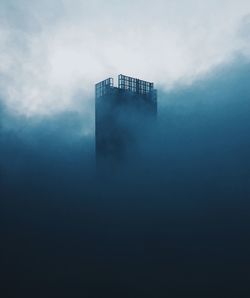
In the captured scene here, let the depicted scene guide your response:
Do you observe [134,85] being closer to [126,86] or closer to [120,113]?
[126,86]

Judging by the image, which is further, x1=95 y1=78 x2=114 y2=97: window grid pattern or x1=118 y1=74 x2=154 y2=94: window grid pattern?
x1=118 y1=74 x2=154 y2=94: window grid pattern

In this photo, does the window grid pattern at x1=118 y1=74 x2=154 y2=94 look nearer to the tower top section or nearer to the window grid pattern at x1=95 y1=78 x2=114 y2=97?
the tower top section

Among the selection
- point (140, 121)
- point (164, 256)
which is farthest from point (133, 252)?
point (140, 121)

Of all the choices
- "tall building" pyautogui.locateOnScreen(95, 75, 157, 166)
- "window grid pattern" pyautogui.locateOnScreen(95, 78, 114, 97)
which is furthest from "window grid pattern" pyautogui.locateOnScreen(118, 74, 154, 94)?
"window grid pattern" pyautogui.locateOnScreen(95, 78, 114, 97)

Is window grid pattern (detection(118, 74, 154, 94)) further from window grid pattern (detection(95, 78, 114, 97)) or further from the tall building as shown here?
window grid pattern (detection(95, 78, 114, 97))

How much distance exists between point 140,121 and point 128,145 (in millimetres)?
9280

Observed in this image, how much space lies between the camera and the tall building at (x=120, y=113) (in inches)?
4702

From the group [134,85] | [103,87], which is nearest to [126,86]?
[134,85]

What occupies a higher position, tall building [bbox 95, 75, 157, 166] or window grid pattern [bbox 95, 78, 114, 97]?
window grid pattern [bbox 95, 78, 114, 97]

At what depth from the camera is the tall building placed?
119438 millimetres

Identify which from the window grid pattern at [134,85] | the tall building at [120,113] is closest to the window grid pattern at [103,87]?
the tall building at [120,113]

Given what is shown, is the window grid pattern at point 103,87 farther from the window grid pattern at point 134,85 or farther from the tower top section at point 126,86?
the window grid pattern at point 134,85

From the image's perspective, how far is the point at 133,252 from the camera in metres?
113

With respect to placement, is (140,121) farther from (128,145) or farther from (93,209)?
(93,209)
